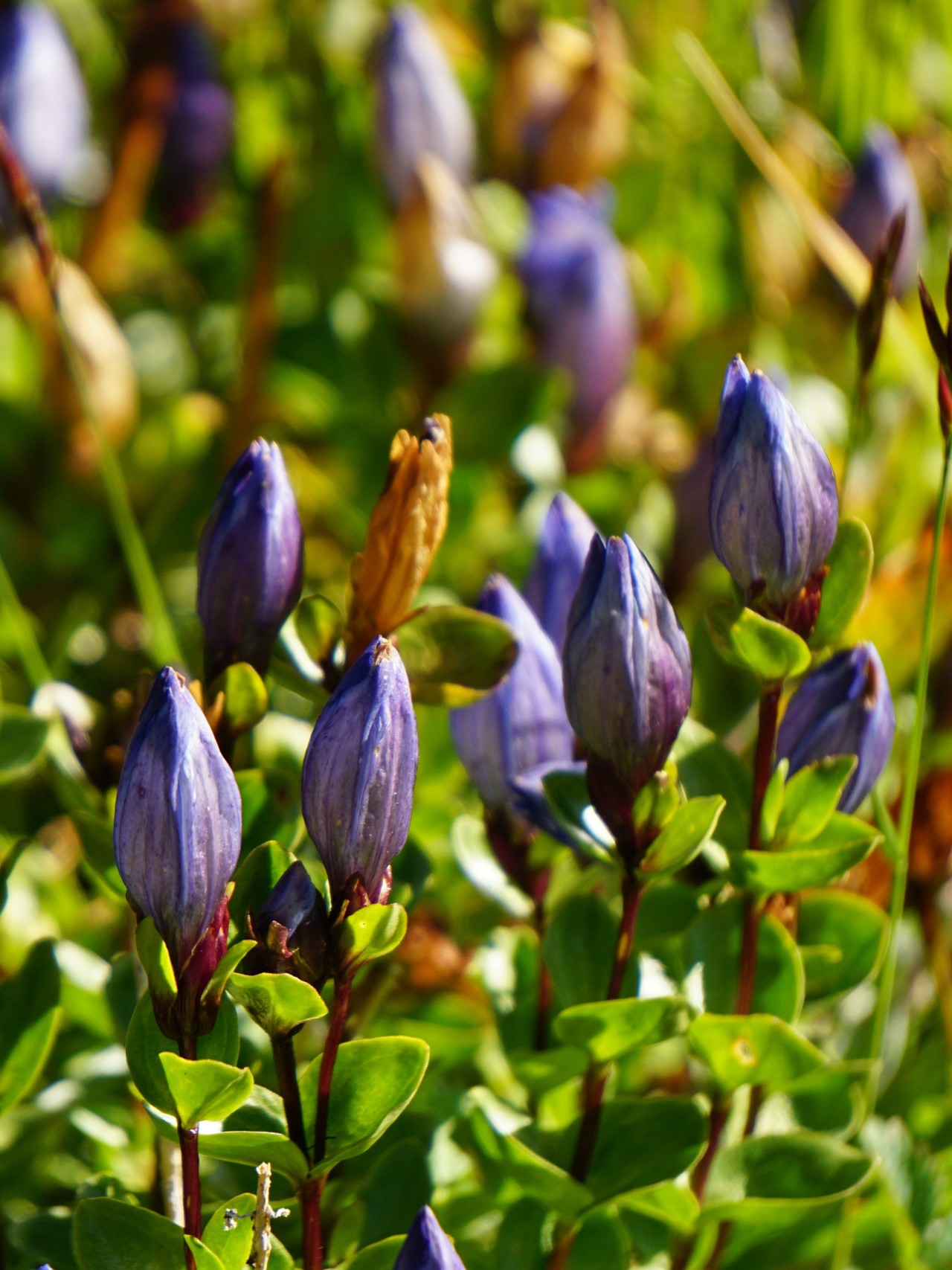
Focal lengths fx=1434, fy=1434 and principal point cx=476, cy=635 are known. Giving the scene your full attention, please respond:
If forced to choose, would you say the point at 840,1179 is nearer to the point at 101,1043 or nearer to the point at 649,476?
the point at 101,1043

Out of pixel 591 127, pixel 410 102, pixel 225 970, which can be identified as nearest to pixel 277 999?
pixel 225 970

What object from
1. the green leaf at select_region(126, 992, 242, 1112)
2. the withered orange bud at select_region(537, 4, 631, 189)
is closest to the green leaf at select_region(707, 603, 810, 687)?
the green leaf at select_region(126, 992, 242, 1112)

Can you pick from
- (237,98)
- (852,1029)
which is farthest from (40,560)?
(852,1029)

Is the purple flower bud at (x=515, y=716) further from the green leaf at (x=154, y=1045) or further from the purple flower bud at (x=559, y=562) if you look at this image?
the green leaf at (x=154, y=1045)

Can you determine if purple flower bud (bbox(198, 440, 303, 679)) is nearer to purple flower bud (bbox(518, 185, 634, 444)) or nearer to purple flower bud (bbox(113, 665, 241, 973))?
purple flower bud (bbox(113, 665, 241, 973))

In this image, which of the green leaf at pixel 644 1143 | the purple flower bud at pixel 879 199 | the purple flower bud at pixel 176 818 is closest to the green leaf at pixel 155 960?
the purple flower bud at pixel 176 818

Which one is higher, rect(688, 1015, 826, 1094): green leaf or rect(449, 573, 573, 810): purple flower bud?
rect(449, 573, 573, 810): purple flower bud

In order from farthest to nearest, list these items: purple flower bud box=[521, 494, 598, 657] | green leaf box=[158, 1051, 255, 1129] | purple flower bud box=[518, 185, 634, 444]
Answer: purple flower bud box=[518, 185, 634, 444]
purple flower bud box=[521, 494, 598, 657]
green leaf box=[158, 1051, 255, 1129]
